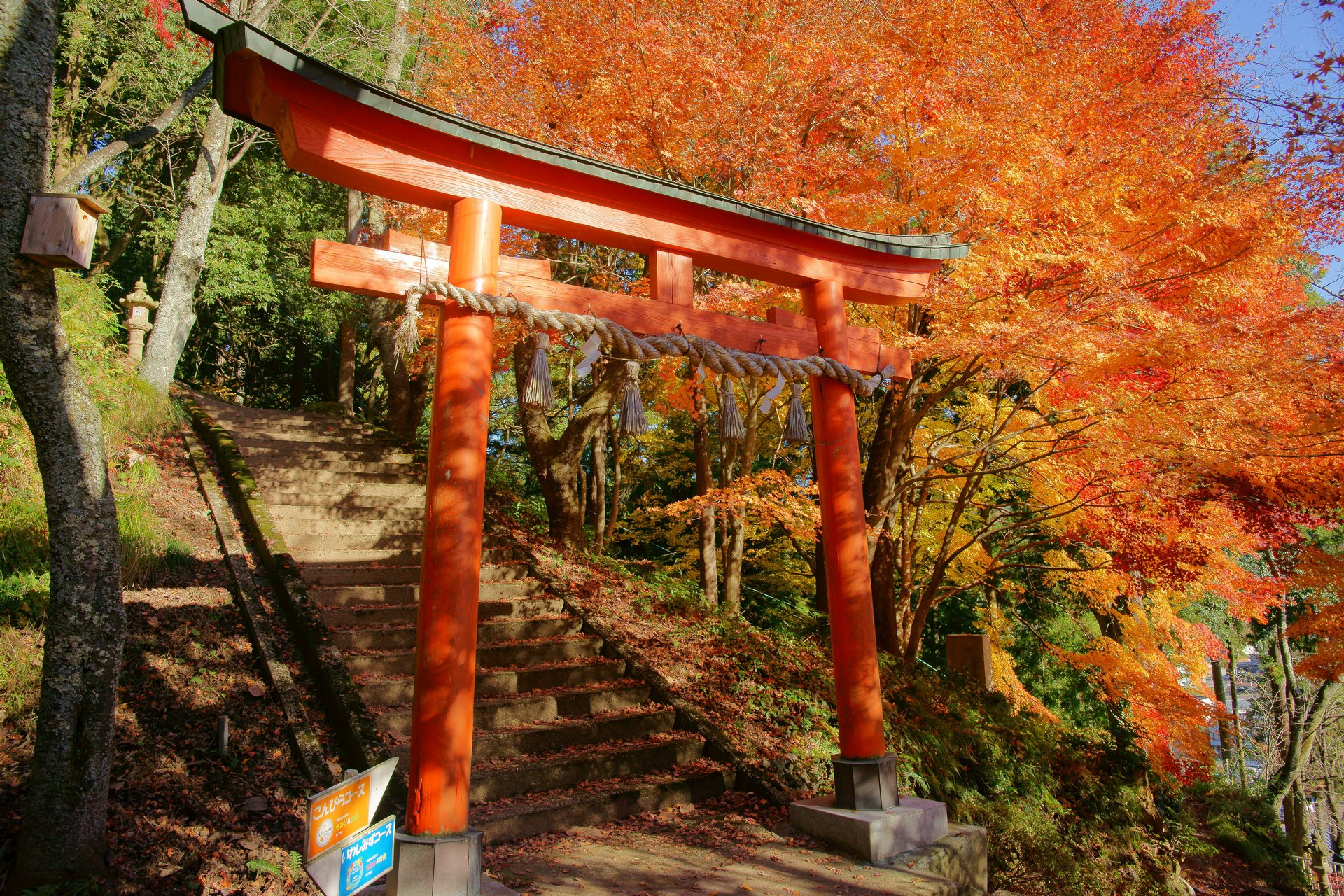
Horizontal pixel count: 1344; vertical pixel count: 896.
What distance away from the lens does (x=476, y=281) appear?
13.0 feet

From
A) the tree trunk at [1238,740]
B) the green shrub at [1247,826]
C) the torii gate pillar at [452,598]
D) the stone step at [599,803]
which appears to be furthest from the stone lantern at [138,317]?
the tree trunk at [1238,740]

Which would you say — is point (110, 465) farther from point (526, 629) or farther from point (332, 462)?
point (526, 629)

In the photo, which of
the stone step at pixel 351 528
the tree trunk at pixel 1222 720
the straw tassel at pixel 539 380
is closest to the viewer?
the straw tassel at pixel 539 380

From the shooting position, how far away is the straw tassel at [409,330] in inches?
149

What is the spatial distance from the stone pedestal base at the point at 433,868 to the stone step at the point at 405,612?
234cm

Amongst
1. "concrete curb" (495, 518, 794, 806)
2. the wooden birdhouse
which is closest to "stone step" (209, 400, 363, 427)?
"concrete curb" (495, 518, 794, 806)

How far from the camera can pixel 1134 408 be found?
7281 mm

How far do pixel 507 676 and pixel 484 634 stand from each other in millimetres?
761

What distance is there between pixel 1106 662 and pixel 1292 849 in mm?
9608

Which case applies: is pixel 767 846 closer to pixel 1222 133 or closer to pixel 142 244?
pixel 1222 133

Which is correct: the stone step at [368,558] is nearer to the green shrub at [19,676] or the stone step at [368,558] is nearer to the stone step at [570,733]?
the stone step at [570,733]

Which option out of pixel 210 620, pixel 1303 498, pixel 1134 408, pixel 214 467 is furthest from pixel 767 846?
pixel 214 467

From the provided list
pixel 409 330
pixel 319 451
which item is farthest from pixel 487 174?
pixel 319 451

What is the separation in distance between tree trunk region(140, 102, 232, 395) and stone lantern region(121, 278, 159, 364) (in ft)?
4.20
